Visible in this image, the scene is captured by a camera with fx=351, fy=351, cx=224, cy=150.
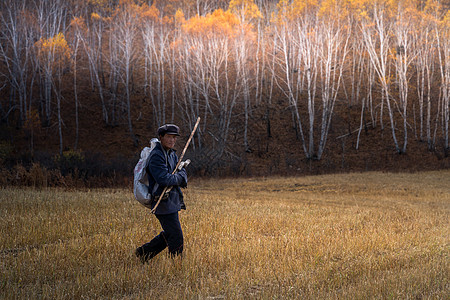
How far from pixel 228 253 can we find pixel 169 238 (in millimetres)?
1226

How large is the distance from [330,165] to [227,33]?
14.7 metres

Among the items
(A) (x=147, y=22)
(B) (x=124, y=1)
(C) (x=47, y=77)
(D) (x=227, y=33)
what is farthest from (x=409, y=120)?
(C) (x=47, y=77)

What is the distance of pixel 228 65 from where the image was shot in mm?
38344

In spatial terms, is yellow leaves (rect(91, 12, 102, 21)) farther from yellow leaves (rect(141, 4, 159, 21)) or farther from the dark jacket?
the dark jacket

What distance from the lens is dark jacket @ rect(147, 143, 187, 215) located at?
452 centimetres

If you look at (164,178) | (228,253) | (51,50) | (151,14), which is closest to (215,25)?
(151,14)

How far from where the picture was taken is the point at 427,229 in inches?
317

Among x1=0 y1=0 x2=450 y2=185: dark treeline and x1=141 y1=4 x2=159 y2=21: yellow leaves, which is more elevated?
x1=141 y1=4 x2=159 y2=21: yellow leaves

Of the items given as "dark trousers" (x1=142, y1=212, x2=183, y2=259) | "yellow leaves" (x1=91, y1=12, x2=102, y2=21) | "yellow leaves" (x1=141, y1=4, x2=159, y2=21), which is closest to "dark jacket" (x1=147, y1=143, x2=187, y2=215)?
"dark trousers" (x1=142, y1=212, x2=183, y2=259)

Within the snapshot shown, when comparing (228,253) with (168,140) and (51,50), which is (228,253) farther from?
(51,50)

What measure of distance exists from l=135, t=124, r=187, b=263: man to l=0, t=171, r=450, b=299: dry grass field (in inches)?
12.3

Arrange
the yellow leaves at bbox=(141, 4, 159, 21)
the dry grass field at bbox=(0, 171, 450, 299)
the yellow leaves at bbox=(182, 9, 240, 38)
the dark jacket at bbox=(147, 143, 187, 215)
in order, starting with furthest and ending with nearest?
the yellow leaves at bbox=(141, 4, 159, 21) → the yellow leaves at bbox=(182, 9, 240, 38) → the dark jacket at bbox=(147, 143, 187, 215) → the dry grass field at bbox=(0, 171, 450, 299)

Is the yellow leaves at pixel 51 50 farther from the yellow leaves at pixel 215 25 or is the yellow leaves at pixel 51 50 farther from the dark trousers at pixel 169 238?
the dark trousers at pixel 169 238

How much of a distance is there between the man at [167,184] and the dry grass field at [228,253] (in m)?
0.31
